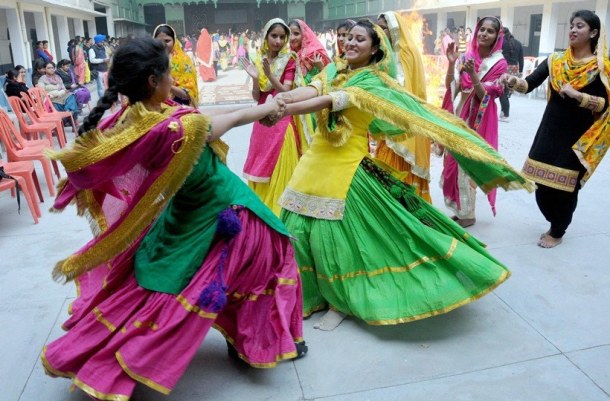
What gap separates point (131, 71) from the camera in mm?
2049

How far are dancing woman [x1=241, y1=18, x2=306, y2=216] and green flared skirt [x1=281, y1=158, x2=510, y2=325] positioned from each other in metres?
1.32

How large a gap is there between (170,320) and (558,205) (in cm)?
300

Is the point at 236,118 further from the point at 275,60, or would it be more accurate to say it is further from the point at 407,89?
the point at 275,60

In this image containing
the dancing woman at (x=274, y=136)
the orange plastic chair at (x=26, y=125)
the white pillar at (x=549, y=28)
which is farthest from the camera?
the white pillar at (x=549, y=28)

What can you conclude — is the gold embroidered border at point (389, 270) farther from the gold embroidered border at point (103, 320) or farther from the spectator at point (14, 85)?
the spectator at point (14, 85)

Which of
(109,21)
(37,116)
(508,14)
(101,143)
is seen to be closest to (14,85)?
(37,116)

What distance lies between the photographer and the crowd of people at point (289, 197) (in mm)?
2119

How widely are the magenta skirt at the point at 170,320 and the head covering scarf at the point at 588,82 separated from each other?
2.41 metres

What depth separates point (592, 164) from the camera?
3793 millimetres

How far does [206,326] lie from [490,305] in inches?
67.6

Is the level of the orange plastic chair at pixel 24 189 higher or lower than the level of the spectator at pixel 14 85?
lower

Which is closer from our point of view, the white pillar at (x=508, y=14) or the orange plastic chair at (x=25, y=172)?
the orange plastic chair at (x=25, y=172)

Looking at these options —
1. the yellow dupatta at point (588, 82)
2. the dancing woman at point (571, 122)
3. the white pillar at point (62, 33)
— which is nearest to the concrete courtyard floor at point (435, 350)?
the dancing woman at point (571, 122)

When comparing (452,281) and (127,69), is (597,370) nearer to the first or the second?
(452,281)
